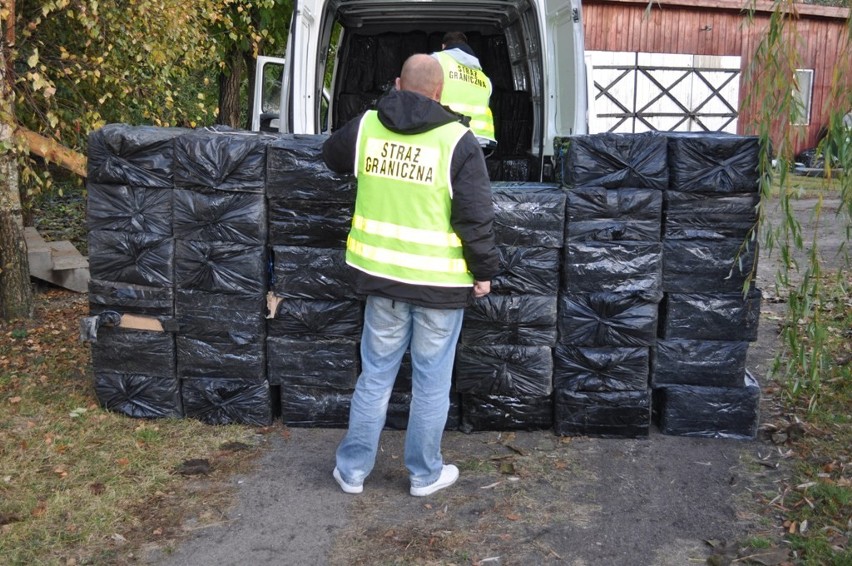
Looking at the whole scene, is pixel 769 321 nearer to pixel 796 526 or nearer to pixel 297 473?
pixel 796 526

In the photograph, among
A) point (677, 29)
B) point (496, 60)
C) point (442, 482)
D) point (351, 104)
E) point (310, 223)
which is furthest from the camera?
point (677, 29)

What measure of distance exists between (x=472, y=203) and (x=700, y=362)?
180 cm

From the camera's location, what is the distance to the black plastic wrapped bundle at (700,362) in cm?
461

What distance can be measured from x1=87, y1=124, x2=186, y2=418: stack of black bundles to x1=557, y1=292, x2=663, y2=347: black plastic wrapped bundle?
222cm

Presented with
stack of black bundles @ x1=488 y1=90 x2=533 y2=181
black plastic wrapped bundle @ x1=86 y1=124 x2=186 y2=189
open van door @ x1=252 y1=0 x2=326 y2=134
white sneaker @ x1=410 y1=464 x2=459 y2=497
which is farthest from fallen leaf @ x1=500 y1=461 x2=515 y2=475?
stack of black bundles @ x1=488 y1=90 x2=533 y2=181

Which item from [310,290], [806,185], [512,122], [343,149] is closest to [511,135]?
[512,122]

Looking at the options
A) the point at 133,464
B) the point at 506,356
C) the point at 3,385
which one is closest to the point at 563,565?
the point at 506,356

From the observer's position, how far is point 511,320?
4.56 m

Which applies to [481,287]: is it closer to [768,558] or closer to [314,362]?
[314,362]

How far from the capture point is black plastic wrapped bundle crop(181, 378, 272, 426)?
475 cm

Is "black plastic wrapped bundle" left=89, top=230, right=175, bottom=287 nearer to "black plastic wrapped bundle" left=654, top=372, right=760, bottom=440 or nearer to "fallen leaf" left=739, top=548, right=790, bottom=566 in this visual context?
"black plastic wrapped bundle" left=654, top=372, right=760, bottom=440

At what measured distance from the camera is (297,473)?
13.8 ft

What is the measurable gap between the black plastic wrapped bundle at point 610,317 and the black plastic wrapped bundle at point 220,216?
1.71 metres

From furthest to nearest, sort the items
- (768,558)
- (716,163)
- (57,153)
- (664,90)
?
(664,90) < (57,153) < (716,163) < (768,558)
